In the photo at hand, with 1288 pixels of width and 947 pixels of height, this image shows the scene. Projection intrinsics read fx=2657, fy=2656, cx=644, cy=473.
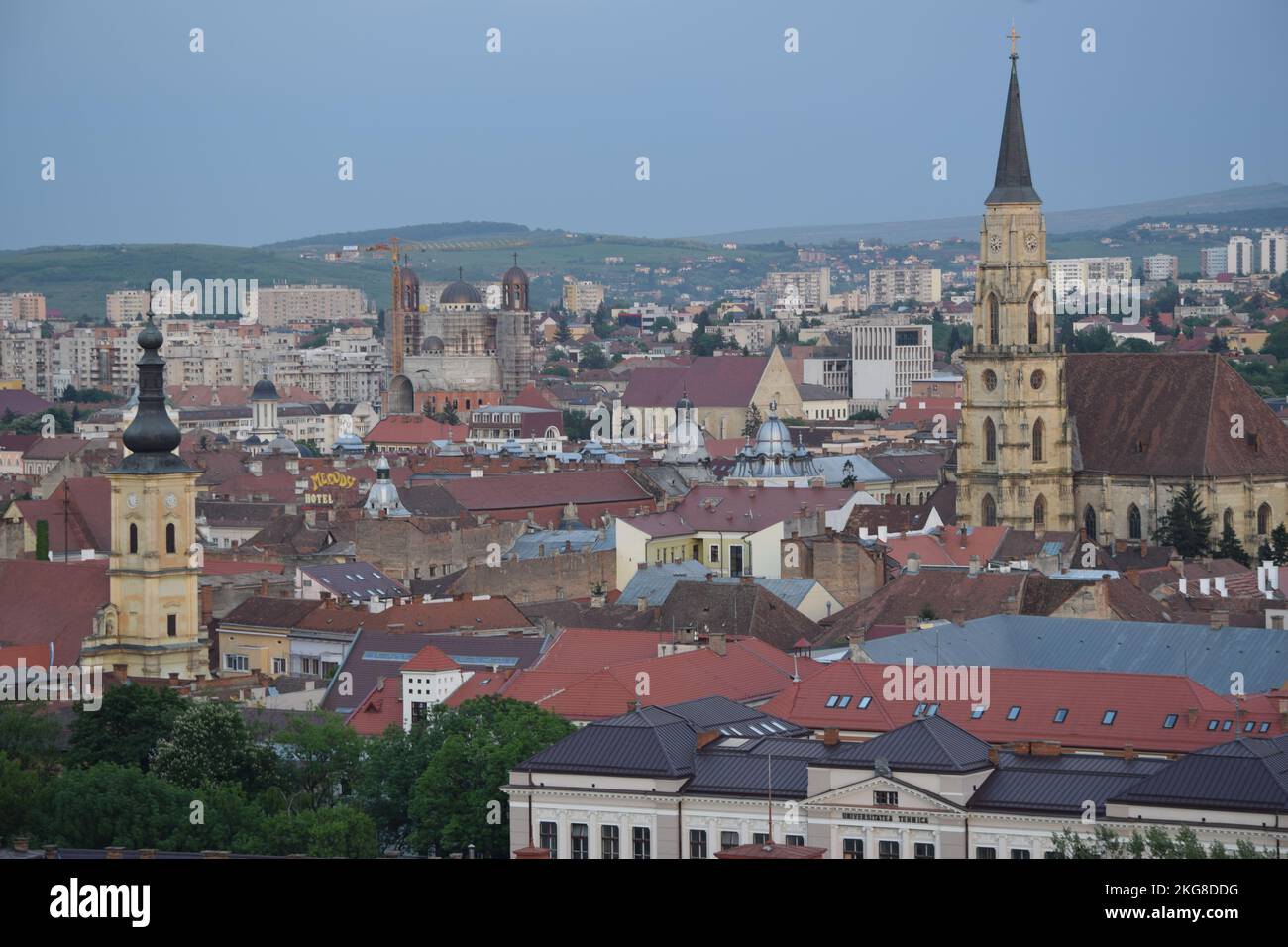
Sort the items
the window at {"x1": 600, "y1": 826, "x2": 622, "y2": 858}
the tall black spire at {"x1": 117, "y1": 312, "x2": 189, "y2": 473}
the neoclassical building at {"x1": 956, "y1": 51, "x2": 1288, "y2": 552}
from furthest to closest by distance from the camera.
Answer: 1. the neoclassical building at {"x1": 956, "y1": 51, "x2": 1288, "y2": 552}
2. the tall black spire at {"x1": 117, "y1": 312, "x2": 189, "y2": 473}
3. the window at {"x1": 600, "y1": 826, "x2": 622, "y2": 858}

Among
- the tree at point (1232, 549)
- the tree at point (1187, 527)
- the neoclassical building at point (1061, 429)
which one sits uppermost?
the neoclassical building at point (1061, 429)

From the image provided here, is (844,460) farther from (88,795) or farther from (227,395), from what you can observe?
(227,395)

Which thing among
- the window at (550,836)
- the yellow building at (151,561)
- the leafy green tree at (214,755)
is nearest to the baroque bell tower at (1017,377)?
the yellow building at (151,561)

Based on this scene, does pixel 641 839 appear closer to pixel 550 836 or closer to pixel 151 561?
pixel 550 836

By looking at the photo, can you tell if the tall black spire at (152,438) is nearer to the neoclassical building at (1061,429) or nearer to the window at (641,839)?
the window at (641,839)

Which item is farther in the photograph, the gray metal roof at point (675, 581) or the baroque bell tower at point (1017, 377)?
the baroque bell tower at point (1017, 377)

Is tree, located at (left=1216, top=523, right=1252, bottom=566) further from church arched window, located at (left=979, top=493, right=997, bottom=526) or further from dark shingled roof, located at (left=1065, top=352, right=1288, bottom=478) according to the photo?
church arched window, located at (left=979, top=493, right=997, bottom=526)

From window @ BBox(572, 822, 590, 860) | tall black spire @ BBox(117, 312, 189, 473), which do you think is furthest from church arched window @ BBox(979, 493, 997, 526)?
window @ BBox(572, 822, 590, 860)
